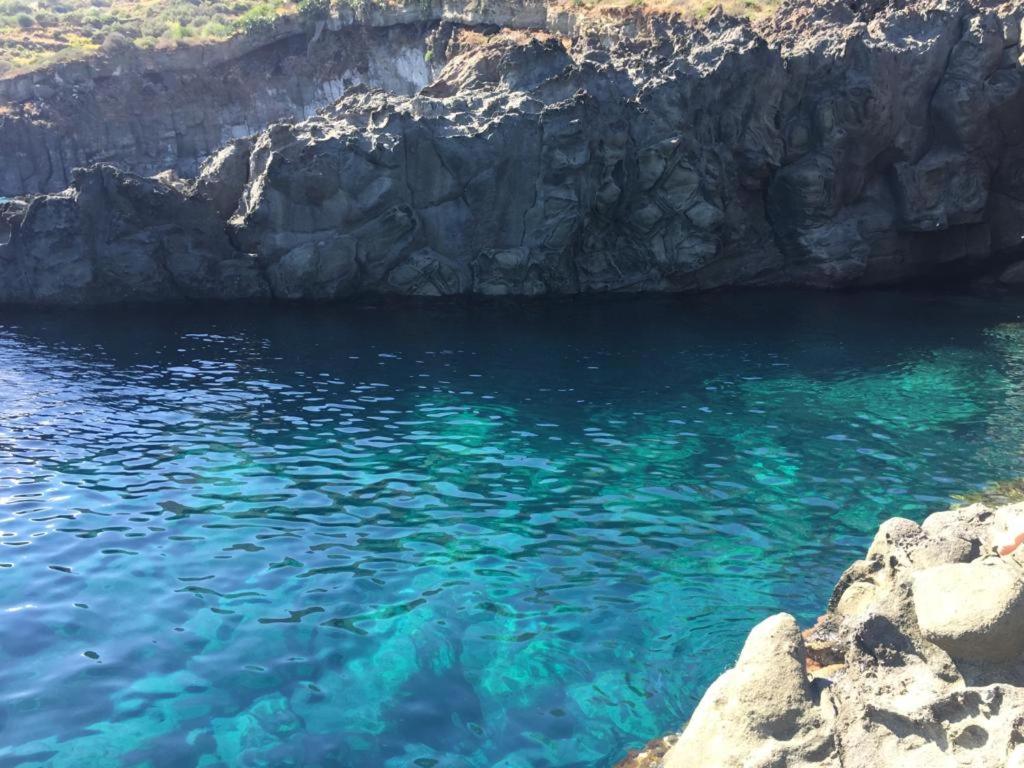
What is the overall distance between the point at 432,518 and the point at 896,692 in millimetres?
7922

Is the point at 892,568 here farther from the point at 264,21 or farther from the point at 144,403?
the point at 264,21

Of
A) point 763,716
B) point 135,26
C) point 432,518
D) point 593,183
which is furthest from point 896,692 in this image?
point 135,26

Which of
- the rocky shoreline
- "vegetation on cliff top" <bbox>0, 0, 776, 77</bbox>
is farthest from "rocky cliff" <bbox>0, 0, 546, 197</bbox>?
the rocky shoreline

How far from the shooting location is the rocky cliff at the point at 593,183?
29125 millimetres

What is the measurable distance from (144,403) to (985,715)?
1765cm

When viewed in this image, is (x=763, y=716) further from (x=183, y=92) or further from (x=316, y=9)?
(x=183, y=92)

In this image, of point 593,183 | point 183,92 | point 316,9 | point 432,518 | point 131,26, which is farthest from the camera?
point 131,26


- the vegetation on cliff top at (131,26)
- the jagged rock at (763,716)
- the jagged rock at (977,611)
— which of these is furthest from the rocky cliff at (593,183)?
the vegetation on cliff top at (131,26)

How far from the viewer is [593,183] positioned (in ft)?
98.3

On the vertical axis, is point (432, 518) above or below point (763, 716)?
below

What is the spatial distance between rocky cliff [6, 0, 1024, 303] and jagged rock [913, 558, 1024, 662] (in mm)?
23389

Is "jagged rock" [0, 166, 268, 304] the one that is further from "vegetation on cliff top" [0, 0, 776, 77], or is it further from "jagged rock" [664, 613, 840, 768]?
"vegetation on cliff top" [0, 0, 776, 77]

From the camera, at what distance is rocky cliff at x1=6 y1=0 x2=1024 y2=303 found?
29.1m

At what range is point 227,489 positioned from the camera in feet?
48.4
